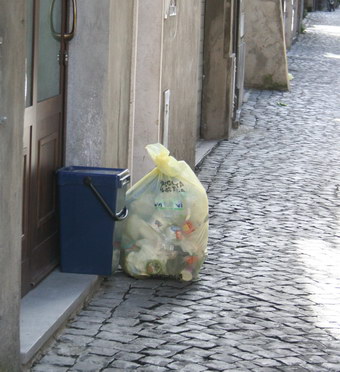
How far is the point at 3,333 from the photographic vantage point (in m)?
4.72

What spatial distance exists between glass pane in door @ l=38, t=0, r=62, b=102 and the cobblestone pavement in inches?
50.3

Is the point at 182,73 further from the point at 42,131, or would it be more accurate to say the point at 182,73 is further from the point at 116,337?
the point at 116,337

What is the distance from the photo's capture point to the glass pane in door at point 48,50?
6.42 meters

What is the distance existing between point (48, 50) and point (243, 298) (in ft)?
6.27

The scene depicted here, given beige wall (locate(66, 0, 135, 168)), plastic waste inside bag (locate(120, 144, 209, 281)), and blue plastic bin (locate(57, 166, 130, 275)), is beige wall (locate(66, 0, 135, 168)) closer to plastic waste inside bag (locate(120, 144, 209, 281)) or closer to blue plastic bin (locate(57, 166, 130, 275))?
blue plastic bin (locate(57, 166, 130, 275))

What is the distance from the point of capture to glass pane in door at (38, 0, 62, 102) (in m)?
6.42

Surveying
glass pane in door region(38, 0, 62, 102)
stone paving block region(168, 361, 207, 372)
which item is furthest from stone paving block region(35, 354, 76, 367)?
glass pane in door region(38, 0, 62, 102)

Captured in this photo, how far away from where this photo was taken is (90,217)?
6.57 m

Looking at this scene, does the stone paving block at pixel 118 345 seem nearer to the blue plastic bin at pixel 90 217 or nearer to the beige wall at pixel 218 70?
the blue plastic bin at pixel 90 217

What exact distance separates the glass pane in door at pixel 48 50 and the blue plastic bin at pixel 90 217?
→ 19.9 inches

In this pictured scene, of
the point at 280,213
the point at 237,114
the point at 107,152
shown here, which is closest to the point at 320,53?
the point at 237,114

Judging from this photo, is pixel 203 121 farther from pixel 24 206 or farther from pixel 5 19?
pixel 5 19

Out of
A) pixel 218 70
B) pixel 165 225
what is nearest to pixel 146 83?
pixel 165 225

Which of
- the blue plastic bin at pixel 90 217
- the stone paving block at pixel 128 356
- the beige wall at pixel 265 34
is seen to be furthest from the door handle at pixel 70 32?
the beige wall at pixel 265 34
